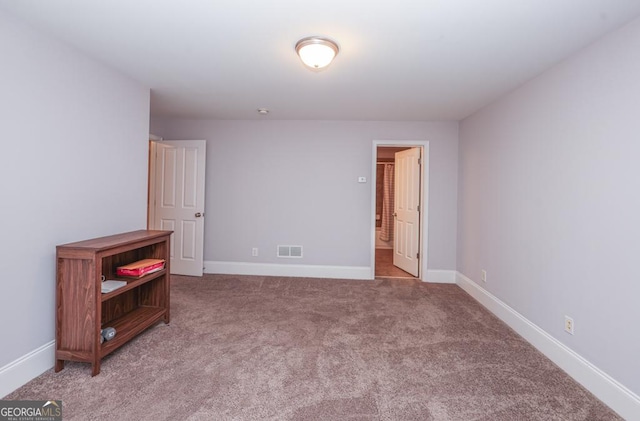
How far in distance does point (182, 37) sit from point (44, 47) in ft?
2.95

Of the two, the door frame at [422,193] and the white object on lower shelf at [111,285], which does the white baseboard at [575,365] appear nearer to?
the door frame at [422,193]

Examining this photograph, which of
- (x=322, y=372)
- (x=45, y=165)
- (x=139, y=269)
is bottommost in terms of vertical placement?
(x=322, y=372)

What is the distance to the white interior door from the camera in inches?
176

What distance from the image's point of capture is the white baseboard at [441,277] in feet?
13.6

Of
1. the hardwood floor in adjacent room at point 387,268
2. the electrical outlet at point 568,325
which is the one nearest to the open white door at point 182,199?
the hardwood floor in adjacent room at point 387,268

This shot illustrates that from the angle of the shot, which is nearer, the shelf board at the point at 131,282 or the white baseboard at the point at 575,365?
the white baseboard at the point at 575,365

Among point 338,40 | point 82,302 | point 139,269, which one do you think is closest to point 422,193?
point 338,40

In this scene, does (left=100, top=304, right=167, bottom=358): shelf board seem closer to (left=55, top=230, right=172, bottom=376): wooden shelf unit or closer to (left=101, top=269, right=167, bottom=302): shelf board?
(left=55, top=230, right=172, bottom=376): wooden shelf unit

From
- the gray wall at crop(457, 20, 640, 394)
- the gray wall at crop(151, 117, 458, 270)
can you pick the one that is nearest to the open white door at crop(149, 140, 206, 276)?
the gray wall at crop(151, 117, 458, 270)

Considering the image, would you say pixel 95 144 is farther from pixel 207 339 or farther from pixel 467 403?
pixel 467 403

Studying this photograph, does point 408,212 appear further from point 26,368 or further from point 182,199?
point 26,368

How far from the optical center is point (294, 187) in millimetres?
4344

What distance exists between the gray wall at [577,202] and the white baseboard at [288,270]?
1.75 meters

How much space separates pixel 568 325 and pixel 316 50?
2.66m
